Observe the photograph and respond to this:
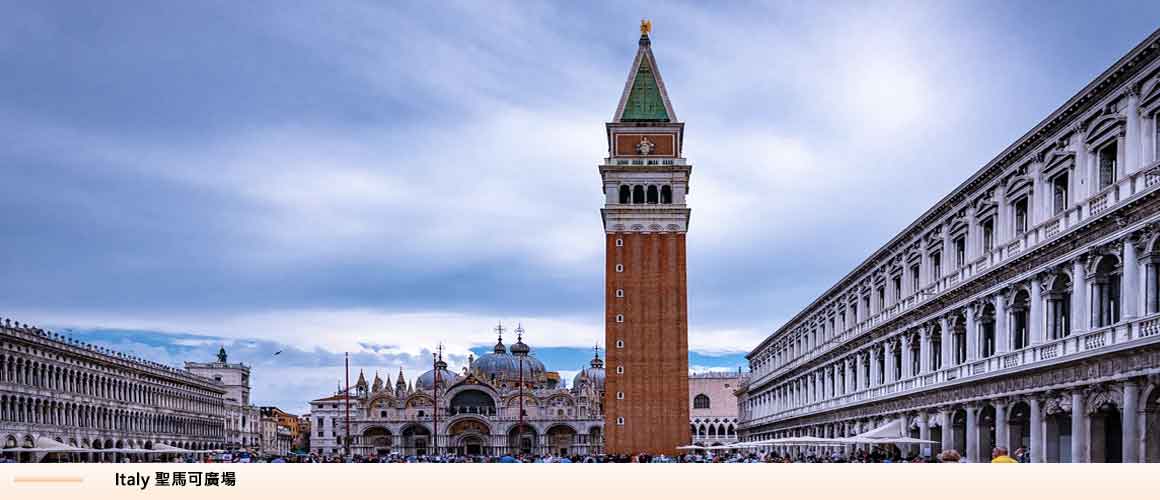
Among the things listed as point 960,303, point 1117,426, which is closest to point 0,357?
point 960,303

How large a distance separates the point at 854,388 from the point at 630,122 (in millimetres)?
34382

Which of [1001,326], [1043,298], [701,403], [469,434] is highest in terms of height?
[1043,298]

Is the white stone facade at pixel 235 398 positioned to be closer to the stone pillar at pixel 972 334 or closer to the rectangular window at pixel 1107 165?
the stone pillar at pixel 972 334

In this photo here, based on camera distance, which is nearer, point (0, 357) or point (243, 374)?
point (0, 357)

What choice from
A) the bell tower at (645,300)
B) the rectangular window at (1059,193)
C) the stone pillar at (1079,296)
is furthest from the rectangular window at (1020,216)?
the bell tower at (645,300)

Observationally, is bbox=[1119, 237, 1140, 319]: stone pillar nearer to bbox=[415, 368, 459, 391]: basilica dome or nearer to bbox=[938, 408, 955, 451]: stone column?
bbox=[938, 408, 955, 451]: stone column

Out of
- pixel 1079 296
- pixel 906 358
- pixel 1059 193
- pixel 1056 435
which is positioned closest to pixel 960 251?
pixel 906 358

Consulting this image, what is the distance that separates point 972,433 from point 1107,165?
38.0 feet

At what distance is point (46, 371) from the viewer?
6162 centimetres

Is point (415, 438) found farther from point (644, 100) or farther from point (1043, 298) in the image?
point (1043, 298)

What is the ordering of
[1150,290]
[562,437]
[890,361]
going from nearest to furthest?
[1150,290] < [890,361] < [562,437]

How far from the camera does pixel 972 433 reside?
36.3 meters

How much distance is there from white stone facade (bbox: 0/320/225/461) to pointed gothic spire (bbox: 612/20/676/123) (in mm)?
37562
